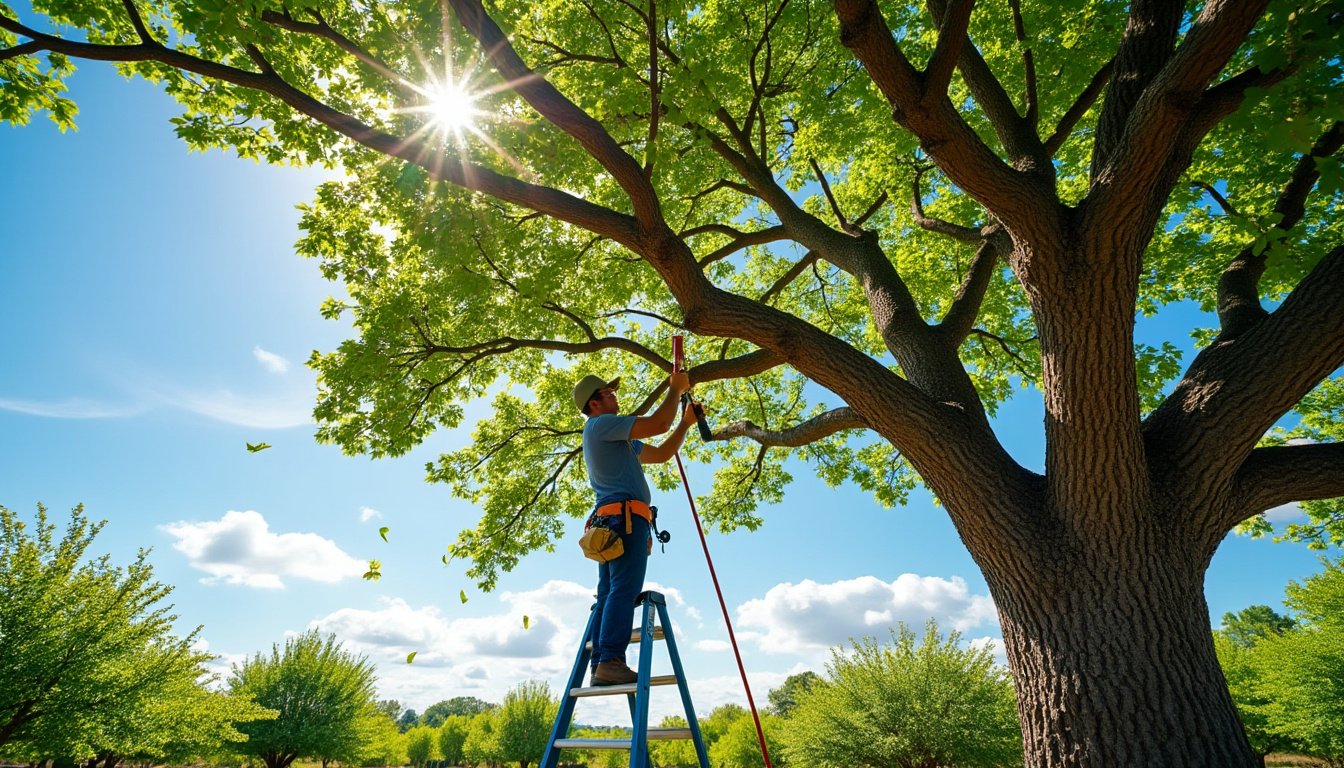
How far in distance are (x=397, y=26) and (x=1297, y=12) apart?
6198 millimetres

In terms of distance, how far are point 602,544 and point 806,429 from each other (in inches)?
115

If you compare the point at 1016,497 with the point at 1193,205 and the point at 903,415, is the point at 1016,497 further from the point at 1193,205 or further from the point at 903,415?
the point at 1193,205

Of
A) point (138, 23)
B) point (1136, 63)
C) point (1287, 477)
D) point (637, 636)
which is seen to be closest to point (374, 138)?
point (138, 23)

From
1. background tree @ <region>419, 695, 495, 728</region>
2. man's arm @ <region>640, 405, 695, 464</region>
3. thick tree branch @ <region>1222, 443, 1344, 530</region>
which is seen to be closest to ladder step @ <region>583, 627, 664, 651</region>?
man's arm @ <region>640, 405, 695, 464</region>

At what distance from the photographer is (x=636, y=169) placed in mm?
4000

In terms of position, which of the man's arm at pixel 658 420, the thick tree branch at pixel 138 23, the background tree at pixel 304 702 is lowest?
the background tree at pixel 304 702

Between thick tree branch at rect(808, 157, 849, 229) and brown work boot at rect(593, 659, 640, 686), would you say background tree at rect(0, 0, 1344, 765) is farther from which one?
brown work boot at rect(593, 659, 640, 686)

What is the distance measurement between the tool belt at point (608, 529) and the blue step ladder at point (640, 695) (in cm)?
34

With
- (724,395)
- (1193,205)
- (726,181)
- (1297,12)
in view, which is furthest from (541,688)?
(1297,12)

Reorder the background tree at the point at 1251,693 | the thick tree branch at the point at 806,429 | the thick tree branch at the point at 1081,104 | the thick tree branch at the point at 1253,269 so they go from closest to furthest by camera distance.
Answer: the thick tree branch at the point at 1253,269, the thick tree branch at the point at 806,429, the thick tree branch at the point at 1081,104, the background tree at the point at 1251,693

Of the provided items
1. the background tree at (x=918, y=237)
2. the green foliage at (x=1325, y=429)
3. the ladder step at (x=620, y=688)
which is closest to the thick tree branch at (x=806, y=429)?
the background tree at (x=918, y=237)

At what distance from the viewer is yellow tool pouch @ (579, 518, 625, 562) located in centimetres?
329

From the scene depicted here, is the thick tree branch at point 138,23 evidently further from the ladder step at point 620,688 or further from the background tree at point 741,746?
the background tree at point 741,746

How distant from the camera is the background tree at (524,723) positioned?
29625mm
